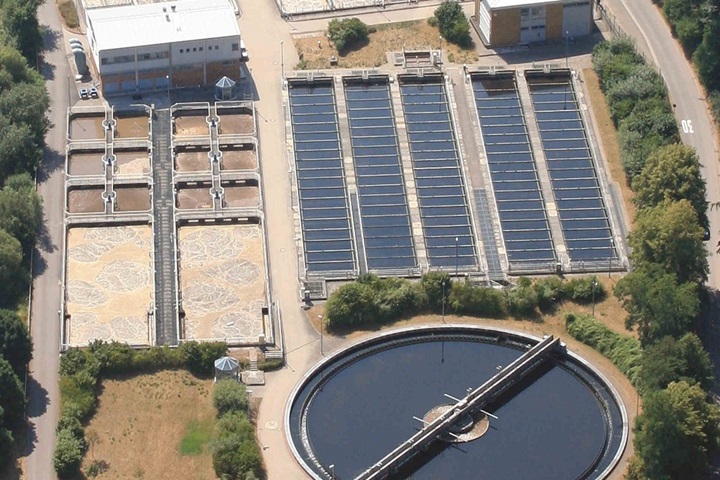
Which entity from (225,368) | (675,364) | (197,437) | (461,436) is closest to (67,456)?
(197,437)

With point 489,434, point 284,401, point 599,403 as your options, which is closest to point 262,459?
point 284,401

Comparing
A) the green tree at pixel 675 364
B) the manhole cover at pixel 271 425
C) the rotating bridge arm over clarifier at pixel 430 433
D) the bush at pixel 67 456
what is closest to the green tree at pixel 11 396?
Result: the bush at pixel 67 456

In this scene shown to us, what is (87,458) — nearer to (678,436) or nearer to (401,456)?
(401,456)

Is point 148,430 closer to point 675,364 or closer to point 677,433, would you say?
point 677,433

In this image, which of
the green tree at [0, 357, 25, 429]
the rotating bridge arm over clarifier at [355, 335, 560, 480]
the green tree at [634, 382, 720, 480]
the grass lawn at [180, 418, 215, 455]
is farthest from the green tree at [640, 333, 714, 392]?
the green tree at [0, 357, 25, 429]

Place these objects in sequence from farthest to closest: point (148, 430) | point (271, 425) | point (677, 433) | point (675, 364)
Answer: point (271, 425) → point (148, 430) → point (675, 364) → point (677, 433)

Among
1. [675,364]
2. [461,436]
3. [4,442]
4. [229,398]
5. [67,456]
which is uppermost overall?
[229,398]
